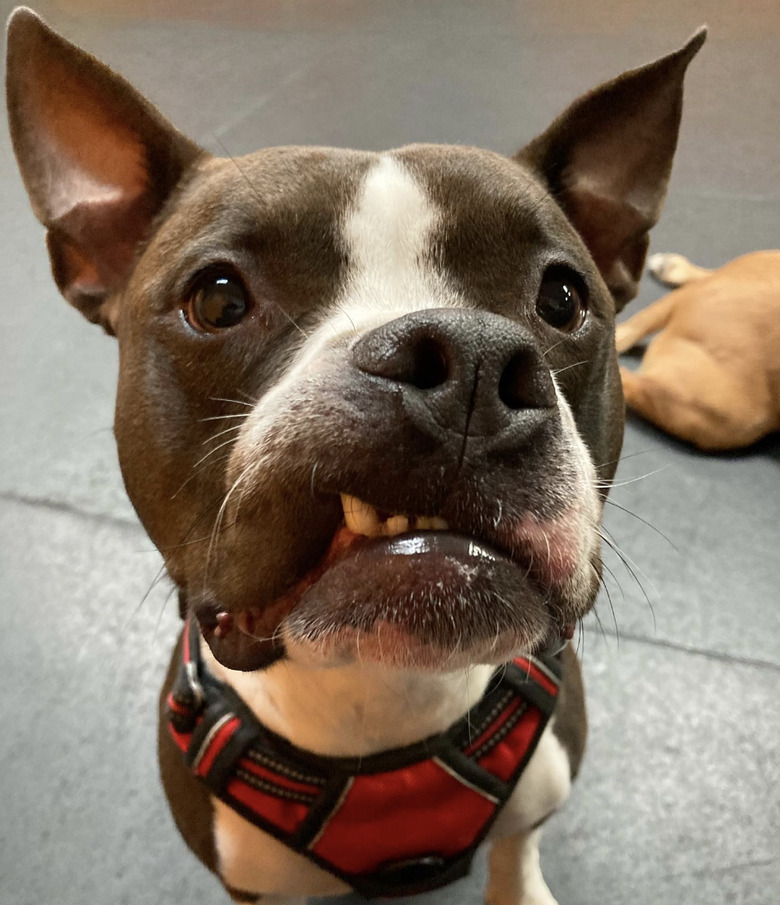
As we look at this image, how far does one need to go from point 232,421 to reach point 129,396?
21cm

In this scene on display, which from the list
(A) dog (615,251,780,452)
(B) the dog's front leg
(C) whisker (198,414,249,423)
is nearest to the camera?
(C) whisker (198,414,249,423)

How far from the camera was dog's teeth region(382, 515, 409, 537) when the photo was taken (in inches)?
30.3

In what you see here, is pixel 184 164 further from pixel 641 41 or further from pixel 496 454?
pixel 641 41

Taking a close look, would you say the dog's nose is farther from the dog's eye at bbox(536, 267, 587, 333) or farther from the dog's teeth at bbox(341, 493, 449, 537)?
the dog's eye at bbox(536, 267, 587, 333)

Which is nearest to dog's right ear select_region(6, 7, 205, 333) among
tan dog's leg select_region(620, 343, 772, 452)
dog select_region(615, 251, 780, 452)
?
tan dog's leg select_region(620, 343, 772, 452)

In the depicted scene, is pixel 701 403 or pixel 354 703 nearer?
pixel 354 703

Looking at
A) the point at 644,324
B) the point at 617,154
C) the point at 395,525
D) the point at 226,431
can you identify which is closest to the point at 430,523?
the point at 395,525

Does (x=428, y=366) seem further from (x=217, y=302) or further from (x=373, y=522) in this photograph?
(x=217, y=302)

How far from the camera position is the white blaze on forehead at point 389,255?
3.10 feet

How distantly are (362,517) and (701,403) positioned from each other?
2137 millimetres

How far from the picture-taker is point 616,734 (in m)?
2.00

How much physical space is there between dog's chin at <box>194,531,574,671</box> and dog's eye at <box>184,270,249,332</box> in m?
0.36

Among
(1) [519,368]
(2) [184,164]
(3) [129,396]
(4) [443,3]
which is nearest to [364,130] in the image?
Result: (4) [443,3]

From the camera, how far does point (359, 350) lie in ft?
2.48
